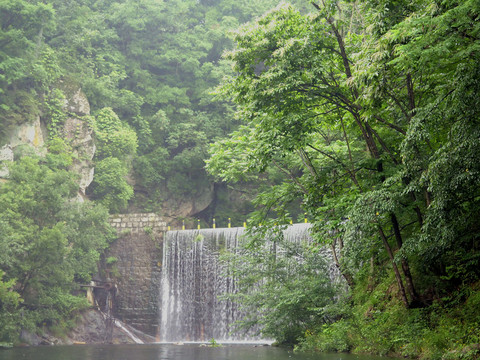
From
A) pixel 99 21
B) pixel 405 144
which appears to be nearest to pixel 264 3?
pixel 99 21

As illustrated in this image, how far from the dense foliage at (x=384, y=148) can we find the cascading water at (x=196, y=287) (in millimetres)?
14152

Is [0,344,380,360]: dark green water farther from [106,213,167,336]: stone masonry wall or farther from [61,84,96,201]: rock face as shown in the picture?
[61,84,96,201]: rock face

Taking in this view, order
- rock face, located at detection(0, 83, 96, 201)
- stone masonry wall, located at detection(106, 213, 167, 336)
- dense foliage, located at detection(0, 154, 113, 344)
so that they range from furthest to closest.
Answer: stone masonry wall, located at detection(106, 213, 167, 336) < rock face, located at detection(0, 83, 96, 201) < dense foliage, located at detection(0, 154, 113, 344)

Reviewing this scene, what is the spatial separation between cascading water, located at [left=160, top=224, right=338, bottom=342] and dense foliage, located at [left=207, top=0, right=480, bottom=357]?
14152 mm

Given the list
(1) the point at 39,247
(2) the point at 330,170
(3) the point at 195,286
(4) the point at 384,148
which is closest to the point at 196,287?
(3) the point at 195,286

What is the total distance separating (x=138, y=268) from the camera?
32.2 meters

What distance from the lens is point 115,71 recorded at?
130 feet

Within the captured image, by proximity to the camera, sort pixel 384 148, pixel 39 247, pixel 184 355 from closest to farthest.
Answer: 1. pixel 384 148
2. pixel 184 355
3. pixel 39 247

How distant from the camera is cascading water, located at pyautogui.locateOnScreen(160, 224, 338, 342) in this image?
29016 mm

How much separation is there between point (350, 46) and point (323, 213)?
3.81 m

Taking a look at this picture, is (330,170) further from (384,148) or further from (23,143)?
(23,143)

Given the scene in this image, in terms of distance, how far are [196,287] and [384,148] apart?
67.5 ft

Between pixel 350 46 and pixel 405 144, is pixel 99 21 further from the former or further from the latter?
pixel 405 144

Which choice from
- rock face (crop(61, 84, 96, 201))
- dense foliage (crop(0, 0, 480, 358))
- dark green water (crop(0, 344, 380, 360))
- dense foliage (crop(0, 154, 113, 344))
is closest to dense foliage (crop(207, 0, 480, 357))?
dense foliage (crop(0, 0, 480, 358))
